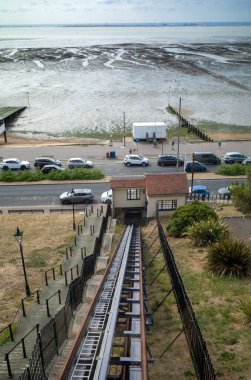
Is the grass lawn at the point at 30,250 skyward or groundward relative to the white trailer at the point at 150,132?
groundward

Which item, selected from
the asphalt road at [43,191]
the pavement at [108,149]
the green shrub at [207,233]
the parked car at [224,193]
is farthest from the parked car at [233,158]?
the green shrub at [207,233]

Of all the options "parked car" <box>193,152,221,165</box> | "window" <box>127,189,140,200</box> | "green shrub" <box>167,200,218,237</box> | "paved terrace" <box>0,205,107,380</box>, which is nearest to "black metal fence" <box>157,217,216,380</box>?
"paved terrace" <box>0,205,107,380</box>

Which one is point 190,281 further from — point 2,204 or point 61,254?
point 2,204

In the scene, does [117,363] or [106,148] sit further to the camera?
[106,148]

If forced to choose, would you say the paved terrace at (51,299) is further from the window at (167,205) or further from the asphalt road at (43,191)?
the asphalt road at (43,191)

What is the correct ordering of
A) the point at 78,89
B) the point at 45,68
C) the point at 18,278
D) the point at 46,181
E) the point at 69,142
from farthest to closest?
1. the point at 45,68
2. the point at 78,89
3. the point at 69,142
4. the point at 46,181
5. the point at 18,278

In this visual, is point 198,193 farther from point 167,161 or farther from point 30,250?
point 30,250

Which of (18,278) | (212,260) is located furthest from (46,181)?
(212,260)
